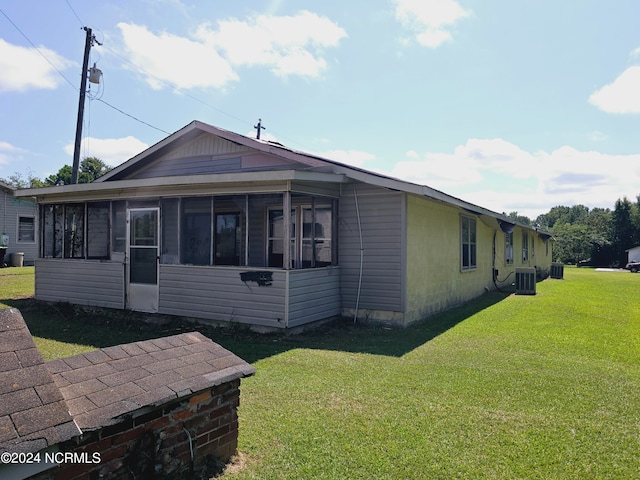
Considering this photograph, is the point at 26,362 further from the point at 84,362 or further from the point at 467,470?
the point at 467,470

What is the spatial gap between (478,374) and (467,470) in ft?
7.97

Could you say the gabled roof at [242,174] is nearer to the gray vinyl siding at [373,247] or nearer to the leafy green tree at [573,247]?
the gray vinyl siding at [373,247]

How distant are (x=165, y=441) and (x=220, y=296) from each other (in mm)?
5532

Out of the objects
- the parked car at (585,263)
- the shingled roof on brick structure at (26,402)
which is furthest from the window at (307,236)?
the parked car at (585,263)

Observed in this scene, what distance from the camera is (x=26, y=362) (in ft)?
7.30

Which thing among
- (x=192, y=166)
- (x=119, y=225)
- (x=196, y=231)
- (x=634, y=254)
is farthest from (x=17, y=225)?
(x=634, y=254)

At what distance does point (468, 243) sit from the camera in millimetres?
12727

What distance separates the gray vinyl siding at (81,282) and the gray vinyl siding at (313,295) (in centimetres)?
412

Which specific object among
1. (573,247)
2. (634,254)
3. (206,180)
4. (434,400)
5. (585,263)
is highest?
(206,180)

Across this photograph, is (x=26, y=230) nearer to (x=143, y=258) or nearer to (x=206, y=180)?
(x=143, y=258)

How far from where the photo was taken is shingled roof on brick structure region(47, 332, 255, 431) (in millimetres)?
2379

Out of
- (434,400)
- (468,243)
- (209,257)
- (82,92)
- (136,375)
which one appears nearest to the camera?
(136,375)

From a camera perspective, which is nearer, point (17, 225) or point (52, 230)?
point (52, 230)

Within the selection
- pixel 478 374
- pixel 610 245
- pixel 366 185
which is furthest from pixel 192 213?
pixel 610 245
